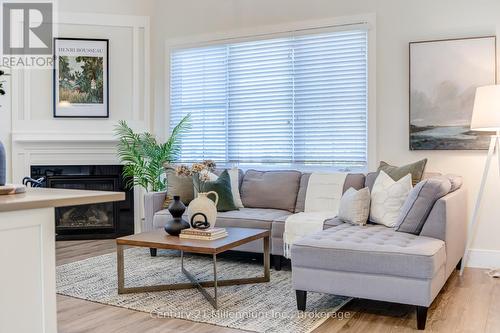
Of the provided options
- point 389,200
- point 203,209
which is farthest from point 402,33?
point 203,209

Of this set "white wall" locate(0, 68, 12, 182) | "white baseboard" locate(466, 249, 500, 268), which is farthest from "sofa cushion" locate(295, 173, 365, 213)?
"white wall" locate(0, 68, 12, 182)

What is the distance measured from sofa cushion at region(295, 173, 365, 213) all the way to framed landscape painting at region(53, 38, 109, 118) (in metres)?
2.66

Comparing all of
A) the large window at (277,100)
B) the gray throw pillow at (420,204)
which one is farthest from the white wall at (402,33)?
the gray throw pillow at (420,204)

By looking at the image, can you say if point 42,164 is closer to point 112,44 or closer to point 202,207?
point 112,44

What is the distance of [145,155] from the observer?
564 cm

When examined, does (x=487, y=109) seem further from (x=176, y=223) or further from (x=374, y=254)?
(x=176, y=223)

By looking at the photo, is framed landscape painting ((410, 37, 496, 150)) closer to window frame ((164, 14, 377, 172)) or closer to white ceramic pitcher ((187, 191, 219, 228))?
window frame ((164, 14, 377, 172))

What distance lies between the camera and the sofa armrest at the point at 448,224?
327 centimetres

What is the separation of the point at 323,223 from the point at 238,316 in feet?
4.28

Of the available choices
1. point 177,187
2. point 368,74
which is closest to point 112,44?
point 177,187

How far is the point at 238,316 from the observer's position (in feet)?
9.87

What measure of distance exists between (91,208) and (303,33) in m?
3.24

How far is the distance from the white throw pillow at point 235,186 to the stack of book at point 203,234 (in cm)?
131

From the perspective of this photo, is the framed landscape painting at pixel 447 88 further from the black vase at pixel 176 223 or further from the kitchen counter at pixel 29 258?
the kitchen counter at pixel 29 258
